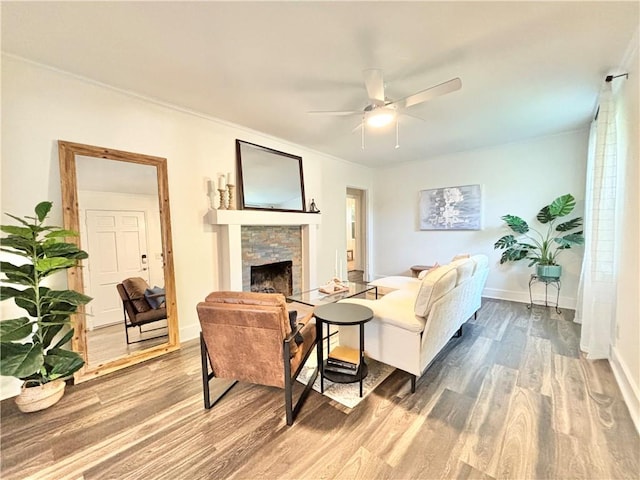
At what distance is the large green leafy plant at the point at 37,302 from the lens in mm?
1727

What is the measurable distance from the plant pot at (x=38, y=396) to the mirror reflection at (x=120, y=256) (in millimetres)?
417

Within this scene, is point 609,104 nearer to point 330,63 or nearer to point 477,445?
point 330,63

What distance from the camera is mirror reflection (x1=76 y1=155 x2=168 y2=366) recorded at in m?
2.44

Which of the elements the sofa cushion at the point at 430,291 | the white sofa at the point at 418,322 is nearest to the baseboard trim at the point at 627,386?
the white sofa at the point at 418,322

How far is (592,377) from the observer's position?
2.23 metres

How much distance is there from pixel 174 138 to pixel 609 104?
4230 millimetres

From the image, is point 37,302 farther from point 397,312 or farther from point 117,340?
point 397,312

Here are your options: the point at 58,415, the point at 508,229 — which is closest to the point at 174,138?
the point at 58,415

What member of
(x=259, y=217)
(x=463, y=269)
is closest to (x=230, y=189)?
(x=259, y=217)

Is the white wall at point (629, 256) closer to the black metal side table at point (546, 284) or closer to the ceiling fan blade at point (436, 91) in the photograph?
the ceiling fan blade at point (436, 91)

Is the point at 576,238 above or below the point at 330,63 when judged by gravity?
below

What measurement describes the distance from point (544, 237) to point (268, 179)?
170 inches

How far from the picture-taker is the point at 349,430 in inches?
67.7

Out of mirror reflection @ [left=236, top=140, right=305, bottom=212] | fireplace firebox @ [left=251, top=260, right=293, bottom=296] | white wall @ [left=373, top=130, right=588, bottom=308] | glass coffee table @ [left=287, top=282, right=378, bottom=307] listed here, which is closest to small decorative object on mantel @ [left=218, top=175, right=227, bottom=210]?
mirror reflection @ [left=236, top=140, right=305, bottom=212]
